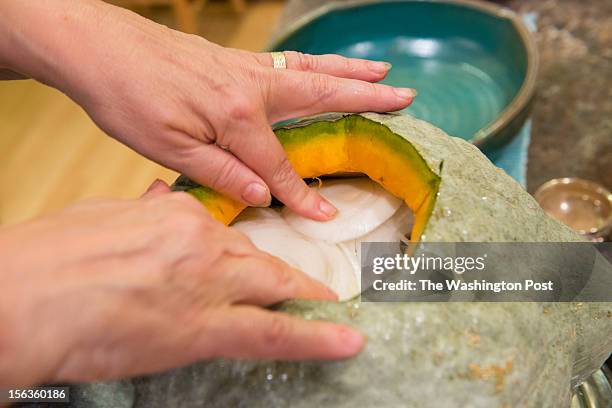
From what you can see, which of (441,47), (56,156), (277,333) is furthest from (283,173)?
(56,156)

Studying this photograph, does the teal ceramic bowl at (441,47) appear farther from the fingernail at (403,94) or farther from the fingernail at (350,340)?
Answer: the fingernail at (350,340)

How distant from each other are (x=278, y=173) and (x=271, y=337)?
0.74 feet

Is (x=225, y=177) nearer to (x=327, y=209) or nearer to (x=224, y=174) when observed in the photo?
(x=224, y=174)

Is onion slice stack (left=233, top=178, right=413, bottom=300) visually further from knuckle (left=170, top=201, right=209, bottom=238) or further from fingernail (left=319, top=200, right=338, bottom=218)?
knuckle (left=170, top=201, right=209, bottom=238)

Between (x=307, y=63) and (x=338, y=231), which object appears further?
(x=307, y=63)

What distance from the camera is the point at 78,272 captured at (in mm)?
397

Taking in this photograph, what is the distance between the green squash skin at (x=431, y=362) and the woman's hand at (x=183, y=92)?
0.15 meters

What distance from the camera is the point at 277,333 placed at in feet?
1.46

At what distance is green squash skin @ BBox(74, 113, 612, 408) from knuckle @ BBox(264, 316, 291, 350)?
0.17ft

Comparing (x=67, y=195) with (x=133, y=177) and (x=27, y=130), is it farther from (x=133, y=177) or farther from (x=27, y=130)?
(x=27, y=130)

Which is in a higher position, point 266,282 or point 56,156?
point 266,282

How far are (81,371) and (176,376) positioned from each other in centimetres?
13

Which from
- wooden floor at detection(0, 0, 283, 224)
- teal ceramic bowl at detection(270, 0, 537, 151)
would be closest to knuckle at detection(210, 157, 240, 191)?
teal ceramic bowl at detection(270, 0, 537, 151)

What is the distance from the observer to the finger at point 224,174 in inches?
24.6
